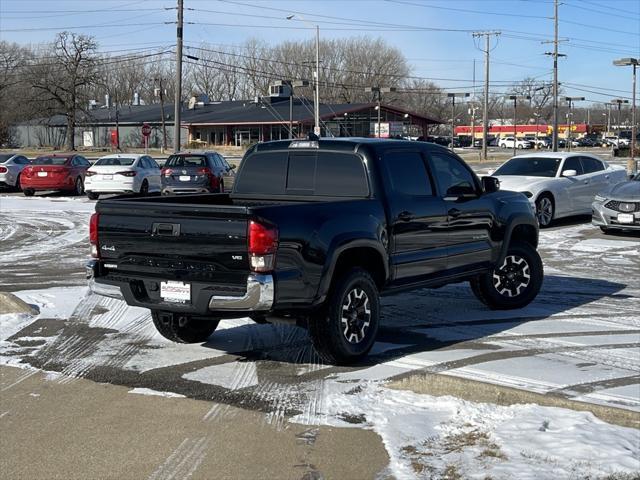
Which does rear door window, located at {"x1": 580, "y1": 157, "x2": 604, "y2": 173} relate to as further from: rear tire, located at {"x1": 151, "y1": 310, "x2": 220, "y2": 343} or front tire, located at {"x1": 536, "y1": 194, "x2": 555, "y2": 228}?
rear tire, located at {"x1": 151, "y1": 310, "x2": 220, "y2": 343}

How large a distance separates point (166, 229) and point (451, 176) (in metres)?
3.24

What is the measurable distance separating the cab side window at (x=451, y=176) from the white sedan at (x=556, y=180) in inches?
360

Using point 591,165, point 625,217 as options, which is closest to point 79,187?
point 591,165

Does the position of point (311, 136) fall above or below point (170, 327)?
above

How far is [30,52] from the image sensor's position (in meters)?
104

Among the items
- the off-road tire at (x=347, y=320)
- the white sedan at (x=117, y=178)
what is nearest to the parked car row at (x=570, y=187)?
the off-road tire at (x=347, y=320)

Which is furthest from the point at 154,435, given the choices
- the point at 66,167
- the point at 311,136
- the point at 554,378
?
the point at 66,167

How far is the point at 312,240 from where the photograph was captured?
6.41 metres

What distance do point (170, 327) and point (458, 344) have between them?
2.68m

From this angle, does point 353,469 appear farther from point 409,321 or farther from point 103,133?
point 103,133

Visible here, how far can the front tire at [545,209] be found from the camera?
58.2 feet

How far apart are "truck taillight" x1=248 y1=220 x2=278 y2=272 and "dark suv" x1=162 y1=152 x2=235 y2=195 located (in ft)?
62.8

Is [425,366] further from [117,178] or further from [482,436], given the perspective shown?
[117,178]

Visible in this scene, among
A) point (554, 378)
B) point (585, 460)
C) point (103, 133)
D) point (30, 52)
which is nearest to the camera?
point (585, 460)
